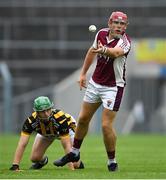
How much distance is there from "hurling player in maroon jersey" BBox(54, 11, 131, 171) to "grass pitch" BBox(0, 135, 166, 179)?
0.53 m

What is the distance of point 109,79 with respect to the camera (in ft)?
44.6

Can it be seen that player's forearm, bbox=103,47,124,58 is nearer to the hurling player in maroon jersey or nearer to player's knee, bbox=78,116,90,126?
the hurling player in maroon jersey

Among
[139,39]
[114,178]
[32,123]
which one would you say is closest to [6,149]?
[32,123]

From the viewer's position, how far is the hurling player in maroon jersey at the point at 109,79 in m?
13.4

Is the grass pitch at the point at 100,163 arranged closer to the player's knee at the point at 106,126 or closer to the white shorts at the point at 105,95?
the player's knee at the point at 106,126

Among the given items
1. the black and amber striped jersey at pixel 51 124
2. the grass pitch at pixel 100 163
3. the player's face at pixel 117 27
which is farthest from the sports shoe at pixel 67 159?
the player's face at pixel 117 27

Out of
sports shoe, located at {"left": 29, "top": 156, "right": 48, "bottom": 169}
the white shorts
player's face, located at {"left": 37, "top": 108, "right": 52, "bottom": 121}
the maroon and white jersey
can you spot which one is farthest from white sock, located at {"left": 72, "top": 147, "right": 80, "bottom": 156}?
the maroon and white jersey

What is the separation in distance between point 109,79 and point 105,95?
237mm

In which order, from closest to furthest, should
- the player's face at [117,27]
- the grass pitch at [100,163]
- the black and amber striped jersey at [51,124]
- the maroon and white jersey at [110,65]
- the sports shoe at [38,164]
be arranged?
the grass pitch at [100,163] < the player's face at [117,27] < the maroon and white jersey at [110,65] < the black and amber striped jersey at [51,124] < the sports shoe at [38,164]

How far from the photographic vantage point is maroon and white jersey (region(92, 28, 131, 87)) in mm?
13508

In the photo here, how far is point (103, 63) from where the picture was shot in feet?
44.6

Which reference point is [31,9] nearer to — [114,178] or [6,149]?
[6,149]

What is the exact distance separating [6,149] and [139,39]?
22.0m

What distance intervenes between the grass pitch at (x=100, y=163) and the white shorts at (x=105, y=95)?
0.97 meters
